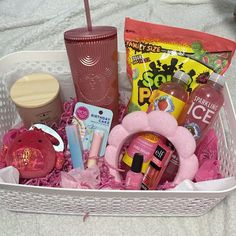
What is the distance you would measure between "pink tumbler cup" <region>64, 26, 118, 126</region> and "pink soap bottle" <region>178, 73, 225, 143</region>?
140 millimetres

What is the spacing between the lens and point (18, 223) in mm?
561

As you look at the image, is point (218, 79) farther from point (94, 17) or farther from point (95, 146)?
point (94, 17)

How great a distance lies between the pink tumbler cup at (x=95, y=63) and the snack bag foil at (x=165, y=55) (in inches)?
2.0

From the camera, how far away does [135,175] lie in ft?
1.68

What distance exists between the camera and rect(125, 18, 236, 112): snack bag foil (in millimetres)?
Answer: 600

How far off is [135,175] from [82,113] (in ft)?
0.58

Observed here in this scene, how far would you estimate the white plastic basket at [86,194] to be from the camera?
47 centimetres

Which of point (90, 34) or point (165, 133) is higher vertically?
point (90, 34)

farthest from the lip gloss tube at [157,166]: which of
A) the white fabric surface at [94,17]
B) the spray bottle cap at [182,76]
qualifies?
the white fabric surface at [94,17]

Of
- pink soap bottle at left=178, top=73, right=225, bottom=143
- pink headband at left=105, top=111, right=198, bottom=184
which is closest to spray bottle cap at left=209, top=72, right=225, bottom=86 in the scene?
pink soap bottle at left=178, top=73, right=225, bottom=143

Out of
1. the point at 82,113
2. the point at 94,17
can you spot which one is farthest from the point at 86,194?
the point at 94,17

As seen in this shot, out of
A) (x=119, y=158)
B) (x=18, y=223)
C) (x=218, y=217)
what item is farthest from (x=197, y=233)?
(x=18, y=223)

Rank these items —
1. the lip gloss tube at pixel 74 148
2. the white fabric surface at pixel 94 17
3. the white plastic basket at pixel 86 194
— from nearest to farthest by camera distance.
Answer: the white plastic basket at pixel 86 194
the lip gloss tube at pixel 74 148
the white fabric surface at pixel 94 17

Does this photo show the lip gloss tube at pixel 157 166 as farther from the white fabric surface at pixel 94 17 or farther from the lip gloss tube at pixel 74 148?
the white fabric surface at pixel 94 17
